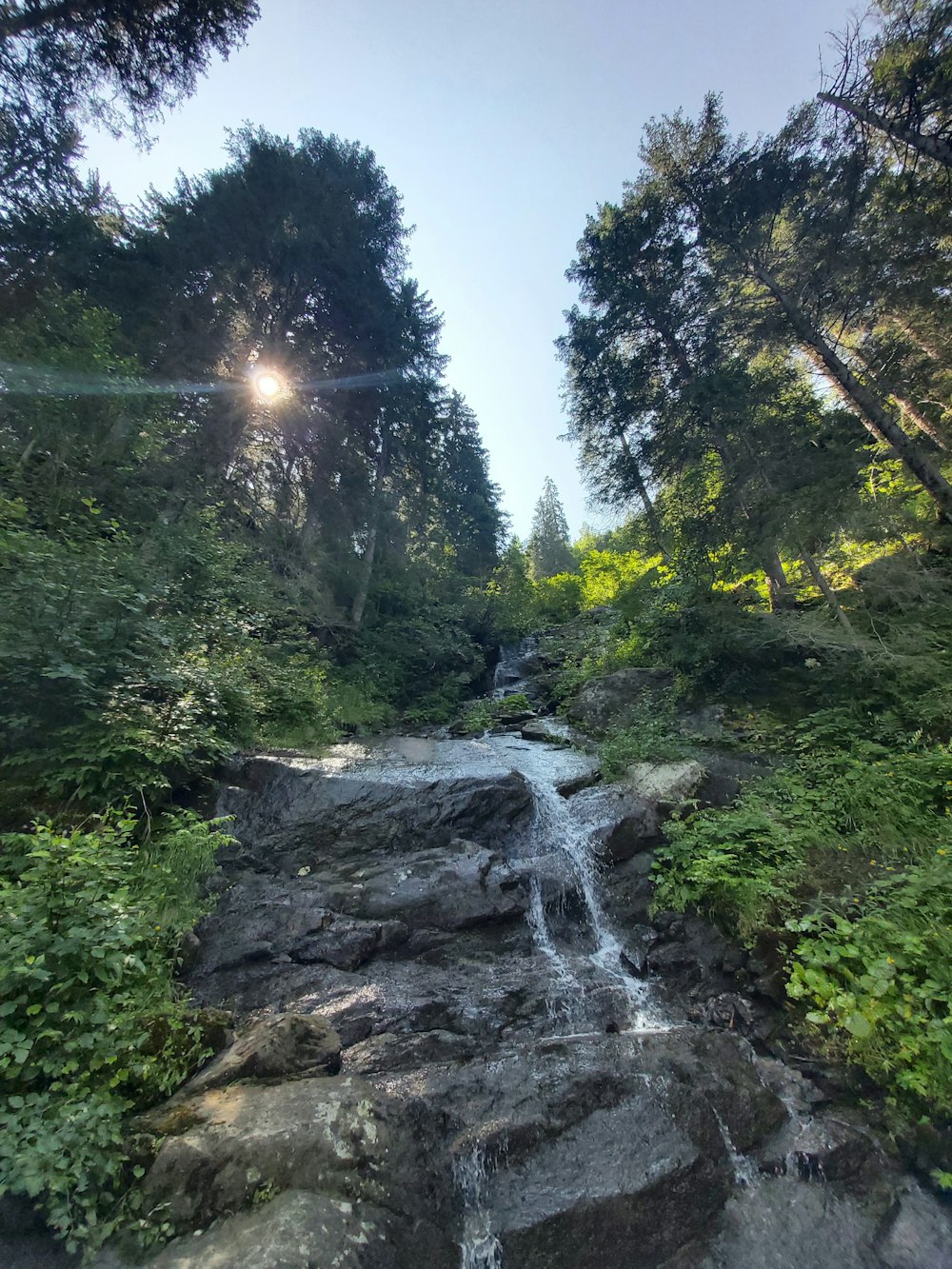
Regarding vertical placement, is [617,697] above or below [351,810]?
above

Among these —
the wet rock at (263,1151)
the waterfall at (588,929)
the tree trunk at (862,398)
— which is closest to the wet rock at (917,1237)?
the waterfall at (588,929)

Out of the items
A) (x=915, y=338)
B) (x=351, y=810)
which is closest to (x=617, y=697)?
(x=351, y=810)

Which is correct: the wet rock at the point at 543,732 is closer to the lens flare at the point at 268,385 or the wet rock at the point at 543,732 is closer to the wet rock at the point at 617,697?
the wet rock at the point at 617,697

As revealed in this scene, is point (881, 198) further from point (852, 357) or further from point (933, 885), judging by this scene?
point (933, 885)

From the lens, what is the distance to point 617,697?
1270 cm

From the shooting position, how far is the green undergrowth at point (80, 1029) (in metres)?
2.56

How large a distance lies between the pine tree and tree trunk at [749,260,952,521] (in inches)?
1410

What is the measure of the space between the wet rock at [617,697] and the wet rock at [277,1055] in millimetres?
8757

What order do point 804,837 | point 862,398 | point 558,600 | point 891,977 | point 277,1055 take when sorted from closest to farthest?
point 277,1055 < point 891,977 < point 804,837 < point 862,398 < point 558,600

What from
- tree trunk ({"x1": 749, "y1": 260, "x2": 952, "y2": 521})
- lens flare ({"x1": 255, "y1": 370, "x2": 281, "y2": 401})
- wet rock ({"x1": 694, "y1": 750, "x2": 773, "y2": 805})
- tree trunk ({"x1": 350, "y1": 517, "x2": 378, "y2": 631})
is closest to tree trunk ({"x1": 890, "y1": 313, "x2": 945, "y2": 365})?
tree trunk ({"x1": 749, "y1": 260, "x2": 952, "y2": 521})

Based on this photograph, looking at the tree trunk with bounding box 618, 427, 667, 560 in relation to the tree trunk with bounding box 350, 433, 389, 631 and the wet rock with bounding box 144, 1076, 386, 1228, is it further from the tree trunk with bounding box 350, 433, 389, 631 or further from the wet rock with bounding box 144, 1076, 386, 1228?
the wet rock with bounding box 144, 1076, 386, 1228

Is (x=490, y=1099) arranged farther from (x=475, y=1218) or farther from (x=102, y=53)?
(x=102, y=53)

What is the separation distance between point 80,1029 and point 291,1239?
1.75 m

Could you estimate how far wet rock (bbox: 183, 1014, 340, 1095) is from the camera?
11.5 feet
